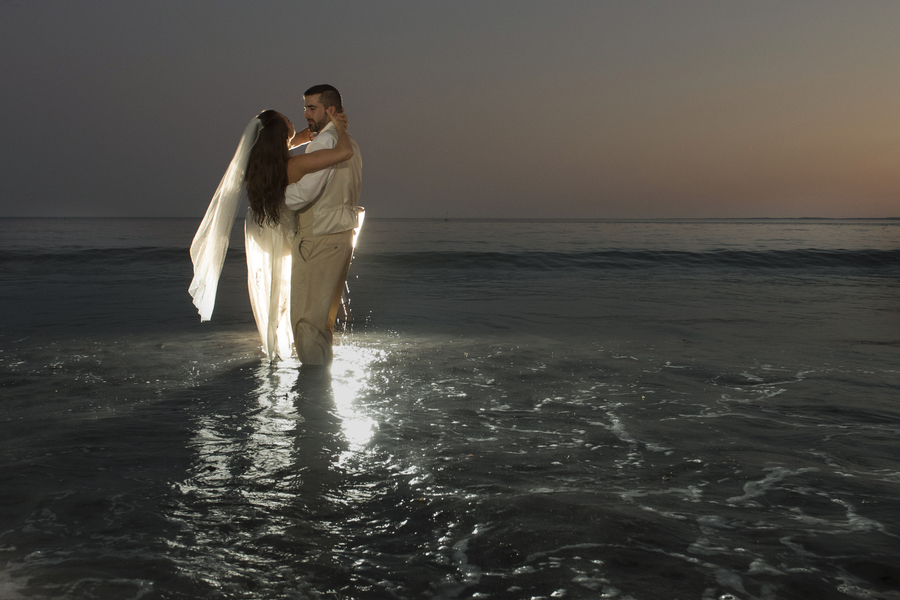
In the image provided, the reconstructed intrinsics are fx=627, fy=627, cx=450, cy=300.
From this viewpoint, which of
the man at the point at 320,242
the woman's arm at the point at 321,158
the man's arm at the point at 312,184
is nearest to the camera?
the woman's arm at the point at 321,158

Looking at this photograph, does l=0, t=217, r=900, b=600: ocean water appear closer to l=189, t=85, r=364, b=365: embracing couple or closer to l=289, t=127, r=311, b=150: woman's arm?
l=189, t=85, r=364, b=365: embracing couple

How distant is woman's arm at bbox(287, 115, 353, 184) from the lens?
181 inches

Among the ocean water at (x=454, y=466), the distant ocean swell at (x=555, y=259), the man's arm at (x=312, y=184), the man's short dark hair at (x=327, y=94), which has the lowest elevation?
the ocean water at (x=454, y=466)

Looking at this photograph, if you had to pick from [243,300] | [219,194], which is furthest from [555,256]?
[219,194]

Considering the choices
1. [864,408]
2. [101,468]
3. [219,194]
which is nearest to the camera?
[101,468]

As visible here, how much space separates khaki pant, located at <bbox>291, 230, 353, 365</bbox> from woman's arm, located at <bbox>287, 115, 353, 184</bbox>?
52cm

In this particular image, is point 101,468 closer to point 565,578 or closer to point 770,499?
point 565,578

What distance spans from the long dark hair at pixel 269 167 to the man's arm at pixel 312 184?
0.07 m

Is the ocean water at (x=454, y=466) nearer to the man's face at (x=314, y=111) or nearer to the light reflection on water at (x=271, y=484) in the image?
the light reflection on water at (x=271, y=484)

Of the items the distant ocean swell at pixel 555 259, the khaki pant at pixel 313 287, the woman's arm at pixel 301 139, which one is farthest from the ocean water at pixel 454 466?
the distant ocean swell at pixel 555 259

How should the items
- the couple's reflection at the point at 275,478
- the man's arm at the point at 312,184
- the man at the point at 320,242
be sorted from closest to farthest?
the couple's reflection at the point at 275,478 → the man's arm at the point at 312,184 → the man at the point at 320,242

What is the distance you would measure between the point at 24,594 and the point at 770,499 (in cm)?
261

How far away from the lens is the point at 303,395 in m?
4.09

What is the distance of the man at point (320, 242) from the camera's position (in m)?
4.83
